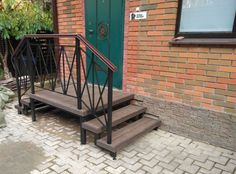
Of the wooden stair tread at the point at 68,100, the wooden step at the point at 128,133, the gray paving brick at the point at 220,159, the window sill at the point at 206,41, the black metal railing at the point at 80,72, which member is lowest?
the gray paving brick at the point at 220,159

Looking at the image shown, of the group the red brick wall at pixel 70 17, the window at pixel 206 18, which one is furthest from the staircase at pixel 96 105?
the window at pixel 206 18

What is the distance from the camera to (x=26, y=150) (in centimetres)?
258

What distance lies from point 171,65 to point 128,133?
1.04 meters

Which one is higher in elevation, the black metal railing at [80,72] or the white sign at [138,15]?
the white sign at [138,15]

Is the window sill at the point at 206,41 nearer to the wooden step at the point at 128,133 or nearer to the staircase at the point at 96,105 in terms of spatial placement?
the staircase at the point at 96,105

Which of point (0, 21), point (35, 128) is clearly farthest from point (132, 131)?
point (0, 21)

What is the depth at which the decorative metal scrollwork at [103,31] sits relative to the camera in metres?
3.47

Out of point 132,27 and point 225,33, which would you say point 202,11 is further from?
point 132,27

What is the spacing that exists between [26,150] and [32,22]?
11.7 feet

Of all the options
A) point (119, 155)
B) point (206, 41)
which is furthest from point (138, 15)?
point (119, 155)

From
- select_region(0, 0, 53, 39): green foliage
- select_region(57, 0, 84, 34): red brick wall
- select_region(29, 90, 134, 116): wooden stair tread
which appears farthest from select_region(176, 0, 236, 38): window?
select_region(0, 0, 53, 39): green foliage

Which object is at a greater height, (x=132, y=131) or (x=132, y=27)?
(x=132, y=27)

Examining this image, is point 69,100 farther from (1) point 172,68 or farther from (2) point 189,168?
(2) point 189,168

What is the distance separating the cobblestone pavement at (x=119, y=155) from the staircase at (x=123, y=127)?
13 centimetres
